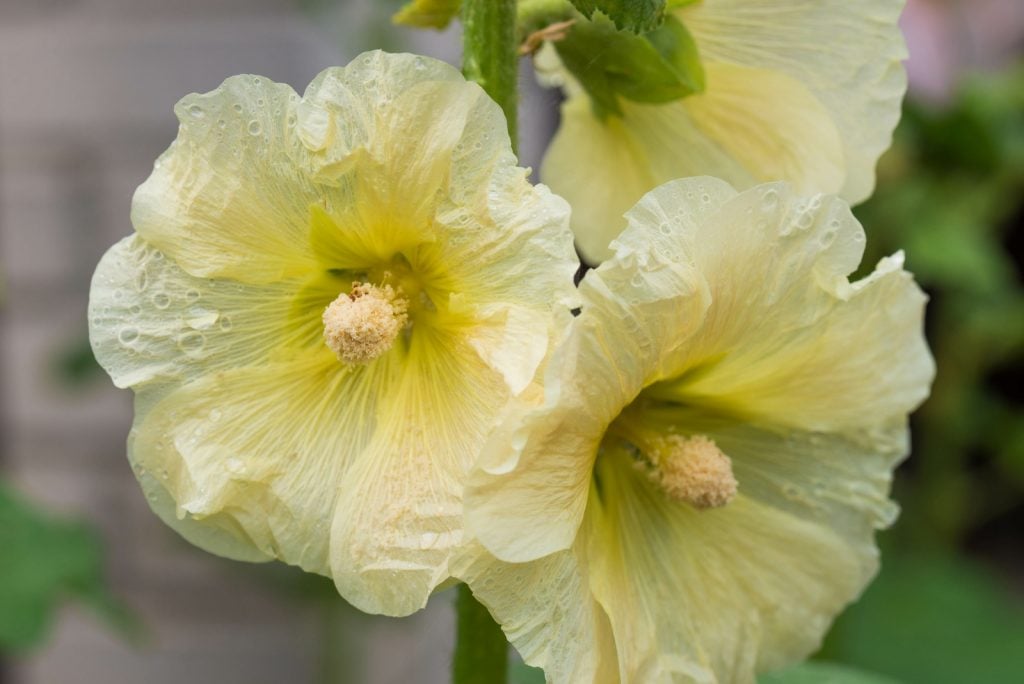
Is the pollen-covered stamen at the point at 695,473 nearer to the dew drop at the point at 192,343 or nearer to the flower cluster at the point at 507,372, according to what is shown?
the flower cluster at the point at 507,372

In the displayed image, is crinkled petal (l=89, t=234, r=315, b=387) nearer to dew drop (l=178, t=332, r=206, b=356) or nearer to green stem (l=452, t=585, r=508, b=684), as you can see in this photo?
dew drop (l=178, t=332, r=206, b=356)

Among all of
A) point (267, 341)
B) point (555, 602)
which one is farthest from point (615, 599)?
point (267, 341)

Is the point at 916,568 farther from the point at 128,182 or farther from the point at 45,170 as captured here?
the point at 45,170

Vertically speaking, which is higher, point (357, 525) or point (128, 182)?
point (357, 525)

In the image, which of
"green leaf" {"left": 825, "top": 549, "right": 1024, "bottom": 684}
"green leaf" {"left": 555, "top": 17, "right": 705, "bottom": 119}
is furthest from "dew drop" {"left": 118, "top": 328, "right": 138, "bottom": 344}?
"green leaf" {"left": 825, "top": 549, "right": 1024, "bottom": 684}

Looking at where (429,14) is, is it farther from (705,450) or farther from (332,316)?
(705,450)

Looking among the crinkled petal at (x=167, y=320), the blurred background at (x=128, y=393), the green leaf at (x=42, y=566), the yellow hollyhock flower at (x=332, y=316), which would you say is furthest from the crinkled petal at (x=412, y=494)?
the blurred background at (x=128, y=393)
